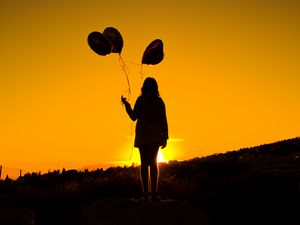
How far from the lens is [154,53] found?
30.2 feet

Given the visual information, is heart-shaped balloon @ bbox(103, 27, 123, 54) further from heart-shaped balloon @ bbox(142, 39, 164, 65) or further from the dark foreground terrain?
the dark foreground terrain

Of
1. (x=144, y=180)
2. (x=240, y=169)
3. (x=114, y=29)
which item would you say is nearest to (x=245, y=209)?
(x=144, y=180)

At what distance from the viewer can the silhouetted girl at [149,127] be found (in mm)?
8203

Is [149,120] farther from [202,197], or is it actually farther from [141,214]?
[202,197]

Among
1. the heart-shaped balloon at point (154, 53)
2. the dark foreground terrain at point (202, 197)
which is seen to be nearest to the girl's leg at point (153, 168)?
the dark foreground terrain at point (202, 197)

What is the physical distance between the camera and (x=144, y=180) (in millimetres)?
8211

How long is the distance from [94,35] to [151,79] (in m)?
1.69

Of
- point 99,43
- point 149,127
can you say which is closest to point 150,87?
point 149,127

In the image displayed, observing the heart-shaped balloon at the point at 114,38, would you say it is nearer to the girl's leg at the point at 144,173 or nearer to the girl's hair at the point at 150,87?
the girl's hair at the point at 150,87

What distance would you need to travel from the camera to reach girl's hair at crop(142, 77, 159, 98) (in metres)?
8.38

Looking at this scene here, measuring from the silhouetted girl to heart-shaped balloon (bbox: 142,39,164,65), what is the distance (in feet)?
3.13

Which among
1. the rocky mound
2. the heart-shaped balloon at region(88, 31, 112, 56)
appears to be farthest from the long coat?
the heart-shaped balloon at region(88, 31, 112, 56)

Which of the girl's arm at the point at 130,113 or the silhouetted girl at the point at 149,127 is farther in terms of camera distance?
the girl's arm at the point at 130,113

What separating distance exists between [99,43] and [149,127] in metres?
2.07
